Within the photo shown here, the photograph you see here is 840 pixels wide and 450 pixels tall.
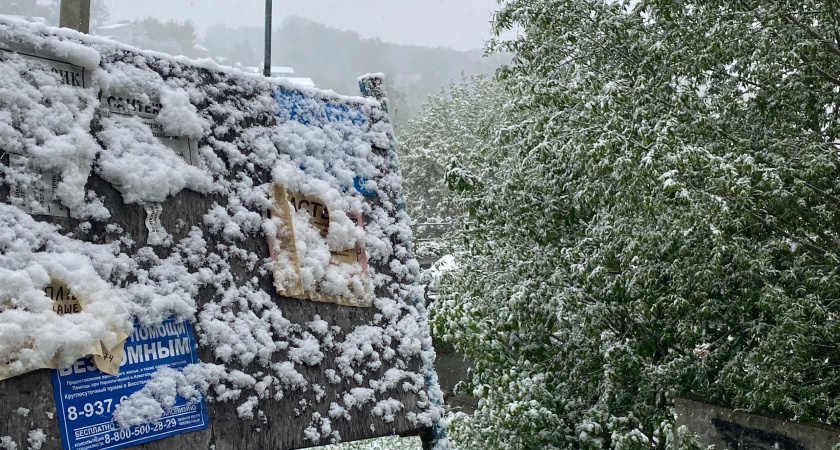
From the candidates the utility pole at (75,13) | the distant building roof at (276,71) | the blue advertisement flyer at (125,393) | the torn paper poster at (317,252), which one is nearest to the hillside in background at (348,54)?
the distant building roof at (276,71)

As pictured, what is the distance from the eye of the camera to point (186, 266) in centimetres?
158

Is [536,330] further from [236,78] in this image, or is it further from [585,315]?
[236,78]

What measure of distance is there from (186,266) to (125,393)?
313mm

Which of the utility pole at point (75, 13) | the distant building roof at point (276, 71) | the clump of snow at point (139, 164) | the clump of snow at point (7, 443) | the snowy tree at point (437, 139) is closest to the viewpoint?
the clump of snow at point (7, 443)

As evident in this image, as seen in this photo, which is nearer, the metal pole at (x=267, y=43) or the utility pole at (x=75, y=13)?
the metal pole at (x=267, y=43)

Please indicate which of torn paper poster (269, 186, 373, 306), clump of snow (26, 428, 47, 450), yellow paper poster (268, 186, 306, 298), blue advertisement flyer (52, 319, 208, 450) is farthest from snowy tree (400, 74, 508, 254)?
clump of snow (26, 428, 47, 450)

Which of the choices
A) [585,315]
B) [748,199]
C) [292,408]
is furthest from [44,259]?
[585,315]

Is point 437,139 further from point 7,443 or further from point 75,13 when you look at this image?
point 7,443

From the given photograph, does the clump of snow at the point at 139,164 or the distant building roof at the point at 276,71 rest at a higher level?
the distant building roof at the point at 276,71

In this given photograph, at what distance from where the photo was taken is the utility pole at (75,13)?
2.94 meters

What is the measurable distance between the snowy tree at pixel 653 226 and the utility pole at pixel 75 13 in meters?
3.73

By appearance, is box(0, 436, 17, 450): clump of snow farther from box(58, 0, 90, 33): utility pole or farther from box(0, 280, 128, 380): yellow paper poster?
box(58, 0, 90, 33): utility pole

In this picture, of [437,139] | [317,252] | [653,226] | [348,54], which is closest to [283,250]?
[317,252]

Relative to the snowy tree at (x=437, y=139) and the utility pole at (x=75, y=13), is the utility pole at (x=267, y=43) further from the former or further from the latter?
the snowy tree at (x=437, y=139)
